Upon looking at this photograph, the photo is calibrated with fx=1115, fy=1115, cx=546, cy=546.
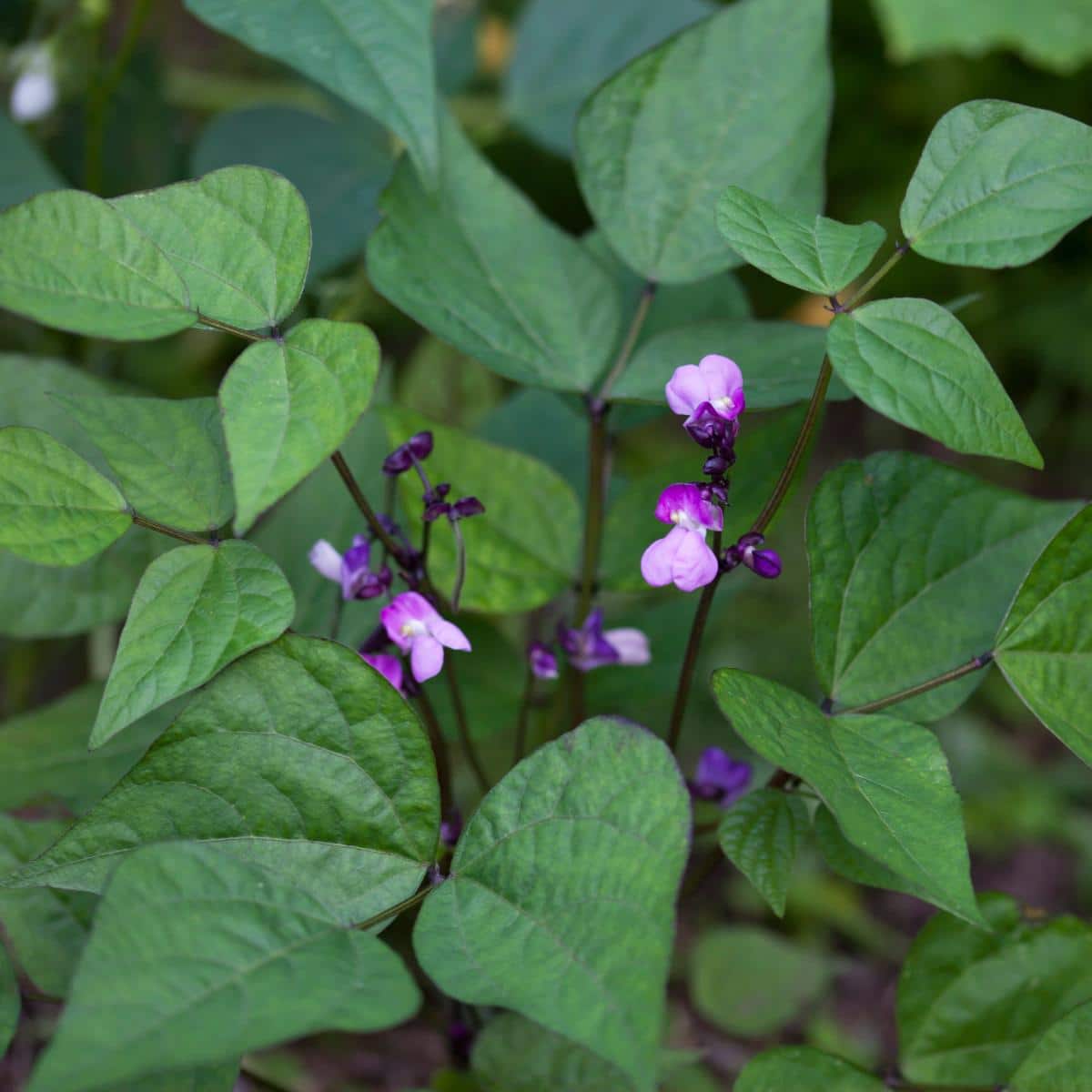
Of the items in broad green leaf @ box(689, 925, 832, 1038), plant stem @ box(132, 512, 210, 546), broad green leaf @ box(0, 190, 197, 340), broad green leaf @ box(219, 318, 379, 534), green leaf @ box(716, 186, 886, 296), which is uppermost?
broad green leaf @ box(0, 190, 197, 340)

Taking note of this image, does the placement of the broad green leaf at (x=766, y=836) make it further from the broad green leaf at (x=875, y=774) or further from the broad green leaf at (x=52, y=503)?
the broad green leaf at (x=52, y=503)

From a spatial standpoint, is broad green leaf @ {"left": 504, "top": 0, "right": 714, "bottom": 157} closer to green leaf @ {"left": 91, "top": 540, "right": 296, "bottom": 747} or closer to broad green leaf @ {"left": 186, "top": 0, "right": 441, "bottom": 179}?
broad green leaf @ {"left": 186, "top": 0, "right": 441, "bottom": 179}

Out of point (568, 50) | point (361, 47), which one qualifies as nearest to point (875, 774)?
point (361, 47)

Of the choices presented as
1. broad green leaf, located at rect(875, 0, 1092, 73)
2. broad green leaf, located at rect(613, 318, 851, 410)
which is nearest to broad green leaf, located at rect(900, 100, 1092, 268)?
broad green leaf, located at rect(613, 318, 851, 410)

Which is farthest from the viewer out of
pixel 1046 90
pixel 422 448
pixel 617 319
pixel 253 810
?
pixel 1046 90

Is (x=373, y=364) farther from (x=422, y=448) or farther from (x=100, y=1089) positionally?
(x=100, y=1089)

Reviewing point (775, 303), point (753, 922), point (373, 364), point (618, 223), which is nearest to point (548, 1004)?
point (373, 364)

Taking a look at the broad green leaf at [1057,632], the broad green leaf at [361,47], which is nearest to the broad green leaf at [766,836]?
the broad green leaf at [1057,632]
